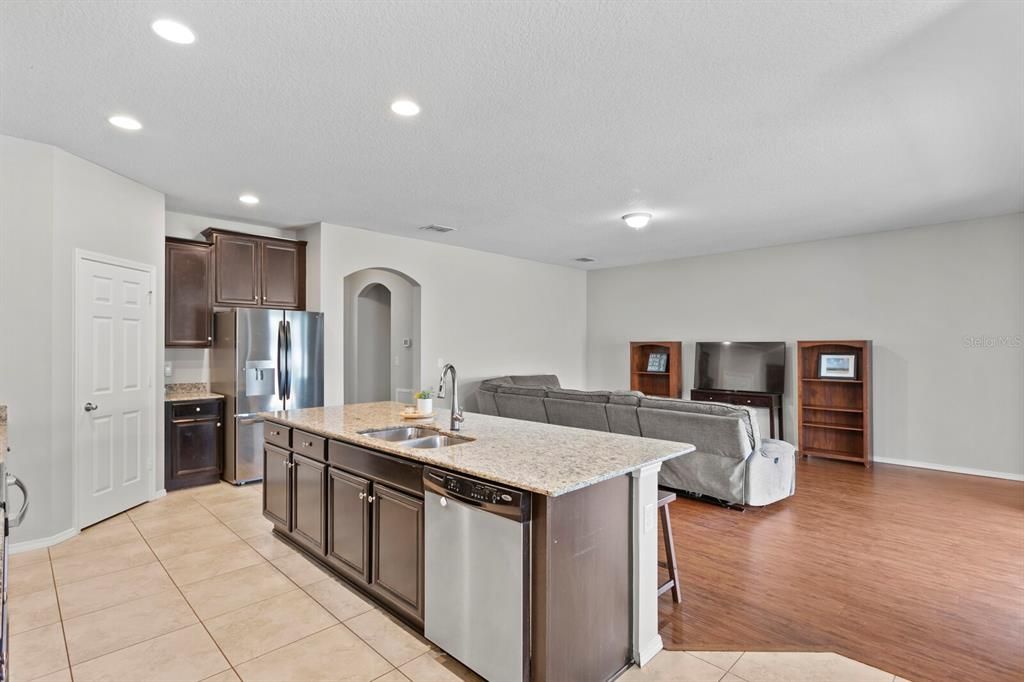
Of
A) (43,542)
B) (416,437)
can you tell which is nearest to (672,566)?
(416,437)

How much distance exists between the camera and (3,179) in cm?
336

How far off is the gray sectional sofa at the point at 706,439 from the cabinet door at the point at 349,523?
2695mm

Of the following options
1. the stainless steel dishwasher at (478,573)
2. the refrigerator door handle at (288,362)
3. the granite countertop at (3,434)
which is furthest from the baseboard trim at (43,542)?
the stainless steel dishwasher at (478,573)

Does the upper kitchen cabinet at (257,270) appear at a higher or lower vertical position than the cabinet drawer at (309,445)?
higher

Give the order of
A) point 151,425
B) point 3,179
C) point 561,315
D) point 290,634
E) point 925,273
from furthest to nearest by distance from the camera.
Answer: point 561,315, point 925,273, point 151,425, point 3,179, point 290,634

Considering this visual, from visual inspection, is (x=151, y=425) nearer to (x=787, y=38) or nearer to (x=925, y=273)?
(x=787, y=38)

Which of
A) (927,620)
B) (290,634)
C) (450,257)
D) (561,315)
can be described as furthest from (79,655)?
(561,315)

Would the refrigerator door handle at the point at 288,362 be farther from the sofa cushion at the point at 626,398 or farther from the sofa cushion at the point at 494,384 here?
the sofa cushion at the point at 626,398

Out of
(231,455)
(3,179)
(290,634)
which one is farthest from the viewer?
(231,455)

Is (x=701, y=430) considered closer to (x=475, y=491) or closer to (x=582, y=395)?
(x=582, y=395)

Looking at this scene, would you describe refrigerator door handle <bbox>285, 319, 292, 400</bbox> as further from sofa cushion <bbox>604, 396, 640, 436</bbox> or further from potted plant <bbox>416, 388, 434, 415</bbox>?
sofa cushion <bbox>604, 396, 640, 436</bbox>

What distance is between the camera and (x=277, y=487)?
3.61m

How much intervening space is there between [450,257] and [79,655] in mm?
5441

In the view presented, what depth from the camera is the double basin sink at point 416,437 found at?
9.87 feet
